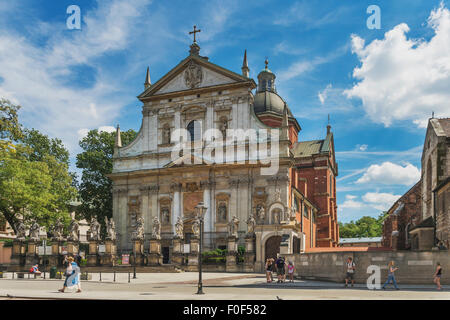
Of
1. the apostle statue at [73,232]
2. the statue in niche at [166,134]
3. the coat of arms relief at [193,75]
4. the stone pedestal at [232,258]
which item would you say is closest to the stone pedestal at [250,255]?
the stone pedestal at [232,258]

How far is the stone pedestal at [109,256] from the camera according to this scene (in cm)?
3925

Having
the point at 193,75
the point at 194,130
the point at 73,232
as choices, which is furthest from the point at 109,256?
the point at 193,75

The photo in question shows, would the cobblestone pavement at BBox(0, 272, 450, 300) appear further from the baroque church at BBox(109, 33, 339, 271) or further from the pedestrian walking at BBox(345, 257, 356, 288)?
A: the baroque church at BBox(109, 33, 339, 271)

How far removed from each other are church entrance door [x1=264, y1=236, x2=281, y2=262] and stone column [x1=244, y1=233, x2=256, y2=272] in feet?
3.42

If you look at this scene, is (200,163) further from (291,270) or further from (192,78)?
(291,270)

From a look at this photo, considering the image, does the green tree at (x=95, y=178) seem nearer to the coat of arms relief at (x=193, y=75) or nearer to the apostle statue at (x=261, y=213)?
the coat of arms relief at (x=193, y=75)

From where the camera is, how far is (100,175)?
58281 millimetres

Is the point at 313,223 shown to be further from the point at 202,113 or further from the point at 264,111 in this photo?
the point at 202,113

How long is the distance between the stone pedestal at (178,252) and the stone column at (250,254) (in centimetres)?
536

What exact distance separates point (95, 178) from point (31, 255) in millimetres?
17372

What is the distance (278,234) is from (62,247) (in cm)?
1898

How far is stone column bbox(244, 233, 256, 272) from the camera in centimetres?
3669

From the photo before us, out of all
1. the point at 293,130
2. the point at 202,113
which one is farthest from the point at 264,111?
the point at 202,113

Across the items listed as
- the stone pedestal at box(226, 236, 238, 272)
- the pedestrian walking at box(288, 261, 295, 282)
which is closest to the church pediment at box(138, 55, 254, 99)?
the stone pedestal at box(226, 236, 238, 272)
